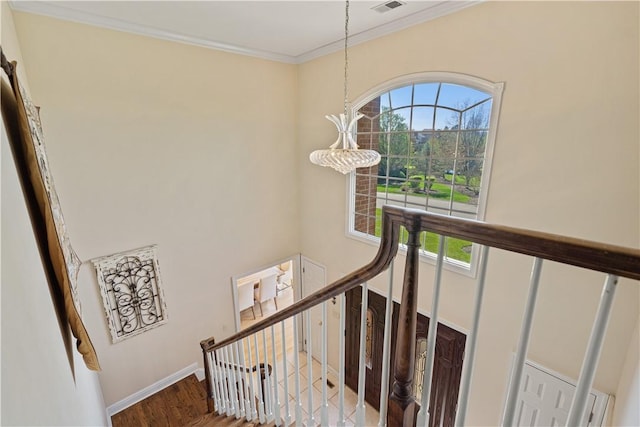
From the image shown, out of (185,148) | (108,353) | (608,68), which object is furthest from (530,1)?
(108,353)

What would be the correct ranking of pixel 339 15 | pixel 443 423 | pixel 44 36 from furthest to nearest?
pixel 443 423 → pixel 339 15 → pixel 44 36

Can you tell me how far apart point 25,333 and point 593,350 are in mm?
1471

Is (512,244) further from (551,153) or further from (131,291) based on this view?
(131,291)

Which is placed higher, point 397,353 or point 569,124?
point 569,124

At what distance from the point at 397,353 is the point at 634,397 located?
1525 mm

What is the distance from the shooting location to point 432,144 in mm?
3217

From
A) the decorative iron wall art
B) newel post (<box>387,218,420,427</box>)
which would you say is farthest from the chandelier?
the decorative iron wall art

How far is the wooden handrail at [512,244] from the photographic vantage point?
0.54m

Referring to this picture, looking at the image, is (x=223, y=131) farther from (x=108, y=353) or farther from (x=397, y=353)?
(x=397, y=353)

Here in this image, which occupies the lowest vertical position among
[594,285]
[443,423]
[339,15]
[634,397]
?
[443,423]

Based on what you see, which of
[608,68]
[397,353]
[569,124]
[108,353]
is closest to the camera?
[397,353]

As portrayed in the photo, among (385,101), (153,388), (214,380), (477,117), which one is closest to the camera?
(477,117)

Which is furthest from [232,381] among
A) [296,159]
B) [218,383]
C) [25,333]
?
[296,159]

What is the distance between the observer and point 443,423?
3312 millimetres
